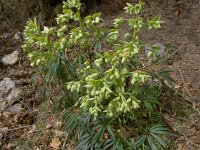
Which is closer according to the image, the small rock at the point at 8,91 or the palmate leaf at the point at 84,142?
the palmate leaf at the point at 84,142

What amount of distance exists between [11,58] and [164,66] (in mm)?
2046

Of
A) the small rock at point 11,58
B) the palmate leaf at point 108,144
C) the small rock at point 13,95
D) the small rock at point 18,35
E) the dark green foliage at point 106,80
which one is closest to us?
the dark green foliage at point 106,80

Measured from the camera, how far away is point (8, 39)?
5.36m

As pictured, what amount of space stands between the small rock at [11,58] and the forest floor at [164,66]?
0.06 m

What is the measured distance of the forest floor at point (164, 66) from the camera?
3.53 m

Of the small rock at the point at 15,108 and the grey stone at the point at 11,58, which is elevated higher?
the grey stone at the point at 11,58

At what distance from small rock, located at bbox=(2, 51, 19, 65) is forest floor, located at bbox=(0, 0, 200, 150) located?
0.06m

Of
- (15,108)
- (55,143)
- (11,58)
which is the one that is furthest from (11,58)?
(55,143)

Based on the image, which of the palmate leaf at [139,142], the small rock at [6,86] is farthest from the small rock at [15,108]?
the palmate leaf at [139,142]

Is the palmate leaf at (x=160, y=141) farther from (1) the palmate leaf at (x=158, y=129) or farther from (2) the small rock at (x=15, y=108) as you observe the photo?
(2) the small rock at (x=15, y=108)

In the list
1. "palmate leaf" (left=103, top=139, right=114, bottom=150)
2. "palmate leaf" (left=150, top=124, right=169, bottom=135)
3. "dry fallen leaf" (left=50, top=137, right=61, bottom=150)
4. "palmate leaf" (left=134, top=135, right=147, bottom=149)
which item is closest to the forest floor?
"dry fallen leaf" (left=50, top=137, right=61, bottom=150)

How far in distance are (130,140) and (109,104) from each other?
55cm

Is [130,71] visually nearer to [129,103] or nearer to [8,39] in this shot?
[129,103]

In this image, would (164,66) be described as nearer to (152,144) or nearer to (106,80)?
(152,144)
